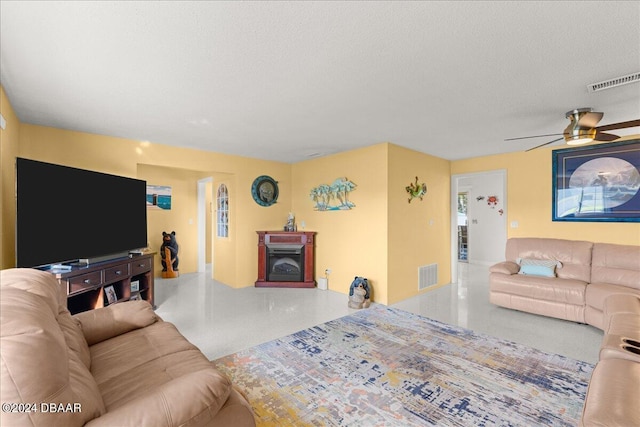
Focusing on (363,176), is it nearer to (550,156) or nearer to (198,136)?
(198,136)

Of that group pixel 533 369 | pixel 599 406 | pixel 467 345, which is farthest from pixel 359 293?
pixel 599 406

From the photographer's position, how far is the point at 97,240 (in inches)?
130

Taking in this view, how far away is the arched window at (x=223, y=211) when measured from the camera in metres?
5.49

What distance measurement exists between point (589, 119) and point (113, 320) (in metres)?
4.41

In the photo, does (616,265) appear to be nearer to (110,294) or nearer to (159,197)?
(110,294)

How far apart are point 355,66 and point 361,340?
2548 millimetres

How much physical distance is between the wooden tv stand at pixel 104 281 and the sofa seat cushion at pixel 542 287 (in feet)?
15.5

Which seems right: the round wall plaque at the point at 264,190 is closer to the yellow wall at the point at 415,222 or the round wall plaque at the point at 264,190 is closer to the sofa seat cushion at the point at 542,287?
the yellow wall at the point at 415,222

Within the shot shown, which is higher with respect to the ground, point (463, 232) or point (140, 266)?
point (463, 232)

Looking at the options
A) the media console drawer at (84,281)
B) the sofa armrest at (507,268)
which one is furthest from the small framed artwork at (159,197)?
the sofa armrest at (507,268)

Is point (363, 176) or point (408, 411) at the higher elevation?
A: point (363, 176)

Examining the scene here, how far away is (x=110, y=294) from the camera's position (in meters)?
3.33

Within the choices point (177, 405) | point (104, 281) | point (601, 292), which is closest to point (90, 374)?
point (177, 405)

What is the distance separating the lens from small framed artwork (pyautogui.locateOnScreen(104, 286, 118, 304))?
3297mm
